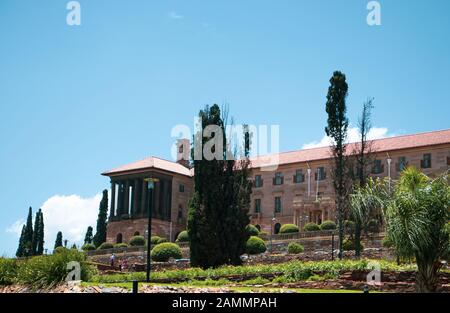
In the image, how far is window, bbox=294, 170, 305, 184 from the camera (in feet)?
241

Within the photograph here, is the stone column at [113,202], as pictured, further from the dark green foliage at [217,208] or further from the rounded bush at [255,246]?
the dark green foliage at [217,208]

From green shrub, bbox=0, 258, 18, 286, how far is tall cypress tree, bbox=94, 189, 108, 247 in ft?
169

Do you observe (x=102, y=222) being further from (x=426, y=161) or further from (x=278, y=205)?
(x=426, y=161)

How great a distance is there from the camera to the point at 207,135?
40.2 m

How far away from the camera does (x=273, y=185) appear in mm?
76000

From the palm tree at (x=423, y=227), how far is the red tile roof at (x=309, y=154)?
1386 inches

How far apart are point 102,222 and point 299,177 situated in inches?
905

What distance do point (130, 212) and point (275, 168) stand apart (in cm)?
1621

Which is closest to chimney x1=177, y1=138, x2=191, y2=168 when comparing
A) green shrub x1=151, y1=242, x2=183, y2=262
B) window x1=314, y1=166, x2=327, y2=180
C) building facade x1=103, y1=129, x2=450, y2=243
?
building facade x1=103, y1=129, x2=450, y2=243

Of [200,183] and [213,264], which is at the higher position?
[200,183]

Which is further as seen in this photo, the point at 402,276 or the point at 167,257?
A: the point at 167,257

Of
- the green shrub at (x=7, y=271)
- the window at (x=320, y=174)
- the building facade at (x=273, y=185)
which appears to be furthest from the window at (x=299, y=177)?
the green shrub at (x=7, y=271)

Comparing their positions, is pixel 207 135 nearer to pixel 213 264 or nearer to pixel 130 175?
pixel 213 264
